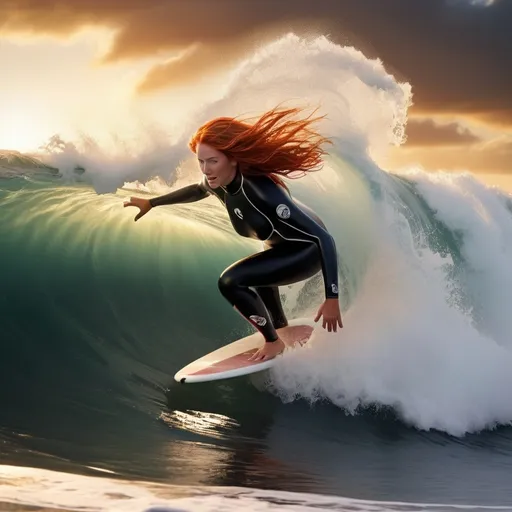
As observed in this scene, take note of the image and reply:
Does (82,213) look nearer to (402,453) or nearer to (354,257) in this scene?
(354,257)

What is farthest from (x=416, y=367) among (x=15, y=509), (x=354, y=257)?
(x=15, y=509)

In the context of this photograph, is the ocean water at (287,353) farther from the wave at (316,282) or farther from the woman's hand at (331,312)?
the woman's hand at (331,312)

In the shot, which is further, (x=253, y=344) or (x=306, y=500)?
(x=253, y=344)

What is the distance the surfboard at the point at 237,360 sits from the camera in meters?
4.47

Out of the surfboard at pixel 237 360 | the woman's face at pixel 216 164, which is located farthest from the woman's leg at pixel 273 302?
the woman's face at pixel 216 164

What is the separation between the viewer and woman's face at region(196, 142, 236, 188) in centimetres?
417

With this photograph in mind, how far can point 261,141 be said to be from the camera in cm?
420

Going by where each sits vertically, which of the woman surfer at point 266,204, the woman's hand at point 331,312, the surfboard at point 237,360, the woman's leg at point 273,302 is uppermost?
the woman surfer at point 266,204

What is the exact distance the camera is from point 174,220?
8.91m

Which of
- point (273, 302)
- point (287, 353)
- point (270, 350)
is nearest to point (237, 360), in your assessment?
point (270, 350)

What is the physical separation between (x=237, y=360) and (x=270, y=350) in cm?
23

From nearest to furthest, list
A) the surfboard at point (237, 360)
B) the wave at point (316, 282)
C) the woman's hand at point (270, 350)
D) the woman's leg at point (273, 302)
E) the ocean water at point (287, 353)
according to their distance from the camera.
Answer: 1. the ocean water at point (287, 353)
2. the surfboard at point (237, 360)
3. the woman's hand at point (270, 350)
4. the woman's leg at point (273, 302)
5. the wave at point (316, 282)

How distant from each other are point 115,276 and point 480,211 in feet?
11.6

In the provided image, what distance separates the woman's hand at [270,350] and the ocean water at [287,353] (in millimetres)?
302
